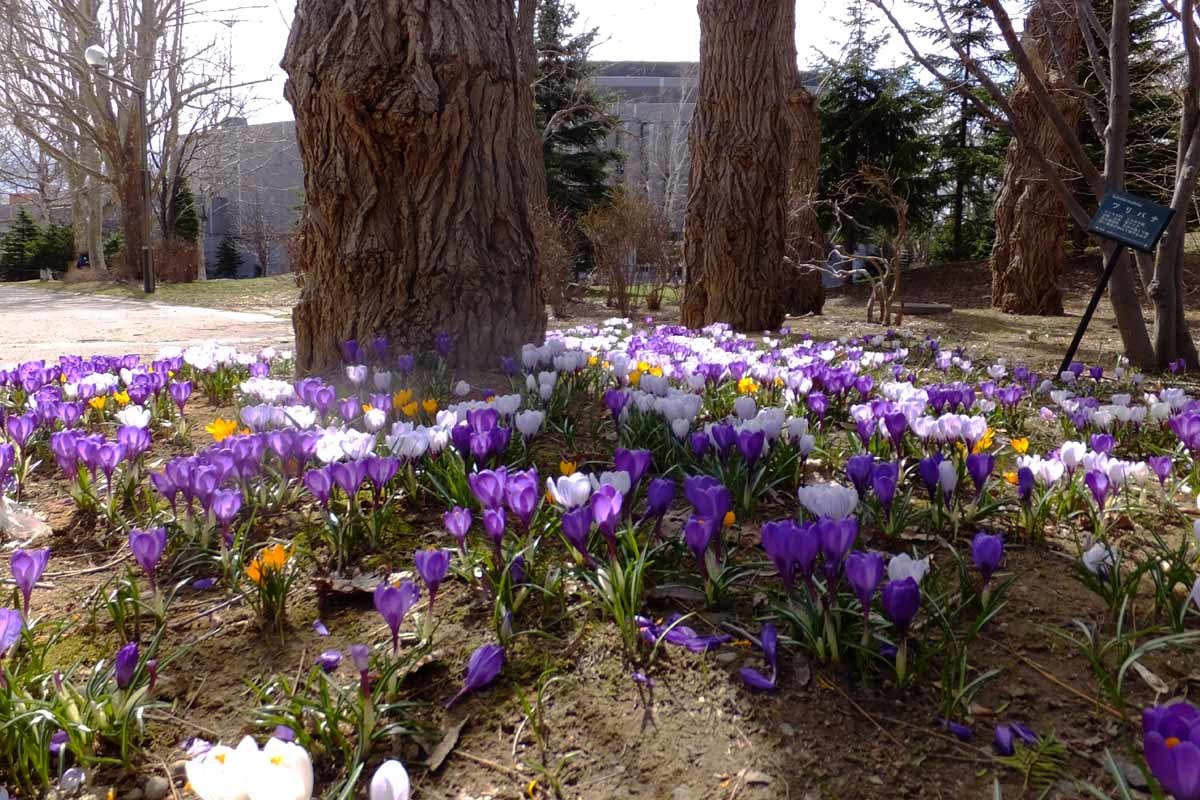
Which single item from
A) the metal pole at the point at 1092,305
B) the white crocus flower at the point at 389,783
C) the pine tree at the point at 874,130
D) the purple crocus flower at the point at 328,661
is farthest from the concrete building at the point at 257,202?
the white crocus flower at the point at 389,783

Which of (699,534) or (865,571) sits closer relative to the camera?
(865,571)

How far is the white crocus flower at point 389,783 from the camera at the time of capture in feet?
3.23

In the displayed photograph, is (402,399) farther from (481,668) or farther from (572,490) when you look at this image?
(481,668)

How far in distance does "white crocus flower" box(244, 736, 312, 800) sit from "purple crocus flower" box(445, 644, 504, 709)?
49 cm

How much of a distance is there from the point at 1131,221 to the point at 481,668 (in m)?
4.36

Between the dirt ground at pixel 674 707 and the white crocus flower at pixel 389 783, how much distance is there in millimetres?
365

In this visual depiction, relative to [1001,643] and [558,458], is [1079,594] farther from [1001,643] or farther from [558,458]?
[558,458]

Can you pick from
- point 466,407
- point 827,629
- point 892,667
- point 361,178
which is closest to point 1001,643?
point 892,667

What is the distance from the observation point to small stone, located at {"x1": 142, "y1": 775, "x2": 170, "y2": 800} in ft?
4.35

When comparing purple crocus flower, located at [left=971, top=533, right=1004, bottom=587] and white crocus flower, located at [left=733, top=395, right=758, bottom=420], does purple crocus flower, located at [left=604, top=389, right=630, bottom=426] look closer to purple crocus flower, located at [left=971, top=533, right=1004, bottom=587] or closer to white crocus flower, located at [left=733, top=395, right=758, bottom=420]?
white crocus flower, located at [left=733, top=395, right=758, bottom=420]

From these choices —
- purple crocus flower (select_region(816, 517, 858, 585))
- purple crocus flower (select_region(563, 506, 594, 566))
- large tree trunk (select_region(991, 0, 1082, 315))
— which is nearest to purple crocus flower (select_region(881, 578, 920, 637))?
purple crocus flower (select_region(816, 517, 858, 585))

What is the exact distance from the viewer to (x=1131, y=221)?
4.29 meters

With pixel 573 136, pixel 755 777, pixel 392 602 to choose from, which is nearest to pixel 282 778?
pixel 392 602

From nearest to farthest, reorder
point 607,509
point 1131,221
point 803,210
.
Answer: point 607,509 → point 1131,221 → point 803,210
